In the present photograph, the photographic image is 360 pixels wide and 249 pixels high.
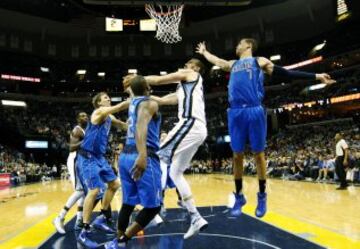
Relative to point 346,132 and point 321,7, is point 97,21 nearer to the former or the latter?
point 321,7

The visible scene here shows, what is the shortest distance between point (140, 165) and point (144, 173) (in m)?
0.20

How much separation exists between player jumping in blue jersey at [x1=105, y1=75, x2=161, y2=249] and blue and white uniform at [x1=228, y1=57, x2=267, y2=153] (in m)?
1.16

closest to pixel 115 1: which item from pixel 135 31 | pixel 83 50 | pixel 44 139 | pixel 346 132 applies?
pixel 135 31

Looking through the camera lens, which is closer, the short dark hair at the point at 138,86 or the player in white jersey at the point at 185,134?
the short dark hair at the point at 138,86

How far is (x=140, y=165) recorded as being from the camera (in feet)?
13.5

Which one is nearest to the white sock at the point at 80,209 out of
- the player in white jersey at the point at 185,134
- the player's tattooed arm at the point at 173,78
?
the player in white jersey at the point at 185,134

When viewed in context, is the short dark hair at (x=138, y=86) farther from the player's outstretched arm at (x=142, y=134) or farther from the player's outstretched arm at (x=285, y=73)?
the player's outstretched arm at (x=285, y=73)

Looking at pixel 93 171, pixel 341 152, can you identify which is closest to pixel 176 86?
pixel 341 152

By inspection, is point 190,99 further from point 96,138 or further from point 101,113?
point 96,138

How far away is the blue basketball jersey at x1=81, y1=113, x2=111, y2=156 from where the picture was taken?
641 centimetres

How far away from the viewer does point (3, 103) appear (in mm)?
36219

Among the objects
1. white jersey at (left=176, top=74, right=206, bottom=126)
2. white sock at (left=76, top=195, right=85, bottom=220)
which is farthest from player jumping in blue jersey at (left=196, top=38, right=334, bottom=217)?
white sock at (left=76, top=195, right=85, bottom=220)

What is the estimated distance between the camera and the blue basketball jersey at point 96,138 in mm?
6414

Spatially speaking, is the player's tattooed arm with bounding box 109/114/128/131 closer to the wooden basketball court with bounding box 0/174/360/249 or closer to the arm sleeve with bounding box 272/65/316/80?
the wooden basketball court with bounding box 0/174/360/249
